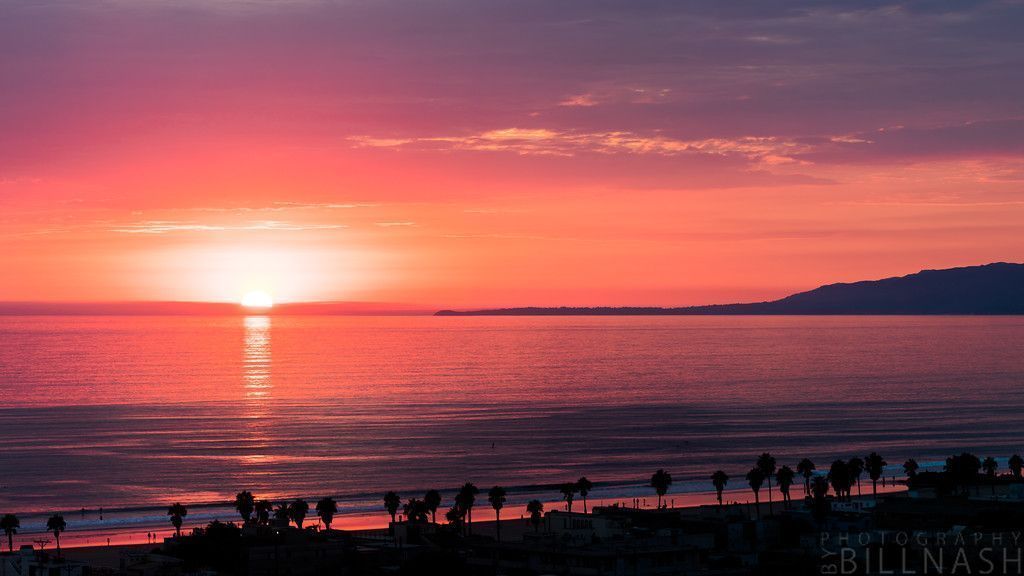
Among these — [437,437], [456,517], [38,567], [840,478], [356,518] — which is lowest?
[38,567]

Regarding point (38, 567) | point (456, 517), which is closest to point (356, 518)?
point (456, 517)

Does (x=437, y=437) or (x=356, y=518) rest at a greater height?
(x=437, y=437)

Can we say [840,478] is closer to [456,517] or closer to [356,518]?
[456,517]

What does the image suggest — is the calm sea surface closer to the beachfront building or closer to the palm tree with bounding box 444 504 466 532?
the palm tree with bounding box 444 504 466 532

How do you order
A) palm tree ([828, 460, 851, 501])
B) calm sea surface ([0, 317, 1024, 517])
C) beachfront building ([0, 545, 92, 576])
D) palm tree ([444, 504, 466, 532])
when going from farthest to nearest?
calm sea surface ([0, 317, 1024, 517]) < palm tree ([828, 460, 851, 501]) < palm tree ([444, 504, 466, 532]) < beachfront building ([0, 545, 92, 576])

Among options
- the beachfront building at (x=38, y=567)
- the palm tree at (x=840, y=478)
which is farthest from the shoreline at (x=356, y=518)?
the beachfront building at (x=38, y=567)

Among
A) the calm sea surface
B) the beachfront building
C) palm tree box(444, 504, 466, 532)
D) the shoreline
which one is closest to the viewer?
the beachfront building

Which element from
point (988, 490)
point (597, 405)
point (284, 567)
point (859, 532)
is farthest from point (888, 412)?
point (284, 567)

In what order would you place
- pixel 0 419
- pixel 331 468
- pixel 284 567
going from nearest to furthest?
1. pixel 284 567
2. pixel 331 468
3. pixel 0 419

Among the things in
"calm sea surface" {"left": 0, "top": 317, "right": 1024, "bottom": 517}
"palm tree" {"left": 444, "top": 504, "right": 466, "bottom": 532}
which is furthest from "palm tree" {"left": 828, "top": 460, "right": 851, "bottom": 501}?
"palm tree" {"left": 444, "top": 504, "right": 466, "bottom": 532}

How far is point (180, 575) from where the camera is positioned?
54.9 metres

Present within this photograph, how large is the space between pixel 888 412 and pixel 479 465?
67824 mm

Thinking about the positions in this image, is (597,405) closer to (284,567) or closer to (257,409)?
(257,409)

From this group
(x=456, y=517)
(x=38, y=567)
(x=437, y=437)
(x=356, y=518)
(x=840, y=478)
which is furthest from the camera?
(x=437, y=437)
